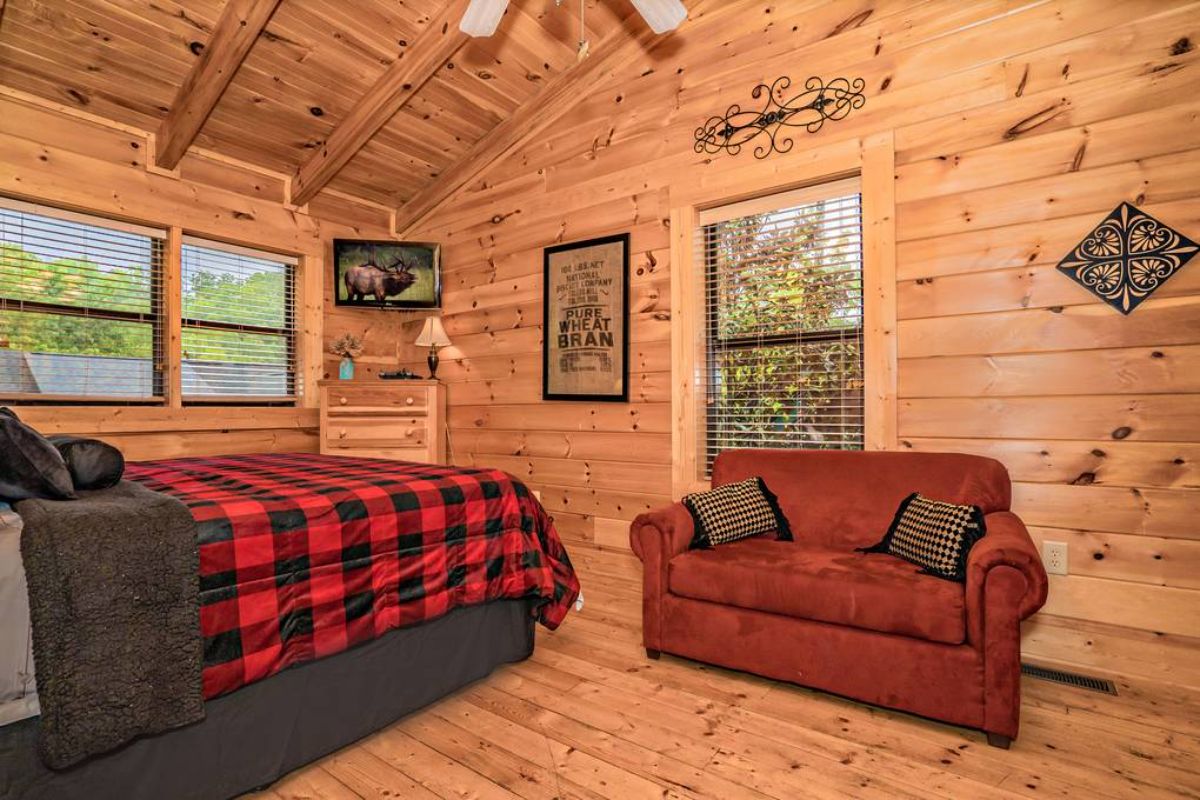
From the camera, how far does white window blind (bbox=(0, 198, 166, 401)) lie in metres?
3.21

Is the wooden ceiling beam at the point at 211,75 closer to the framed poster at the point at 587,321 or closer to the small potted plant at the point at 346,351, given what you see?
the small potted plant at the point at 346,351

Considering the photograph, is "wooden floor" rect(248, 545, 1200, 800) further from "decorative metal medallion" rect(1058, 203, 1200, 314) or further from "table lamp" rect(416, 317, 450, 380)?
"table lamp" rect(416, 317, 450, 380)

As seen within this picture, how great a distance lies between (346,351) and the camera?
452cm

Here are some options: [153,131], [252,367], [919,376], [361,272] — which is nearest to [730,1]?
[919,376]

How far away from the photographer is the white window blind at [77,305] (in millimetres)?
3207

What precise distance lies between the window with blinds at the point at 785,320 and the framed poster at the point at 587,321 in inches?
21.0

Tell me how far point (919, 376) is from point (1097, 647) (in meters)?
1.24

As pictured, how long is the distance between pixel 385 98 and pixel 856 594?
363cm

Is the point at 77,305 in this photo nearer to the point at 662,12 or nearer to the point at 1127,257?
the point at 662,12

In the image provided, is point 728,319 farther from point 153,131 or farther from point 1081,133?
point 153,131

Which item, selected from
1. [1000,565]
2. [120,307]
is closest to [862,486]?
[1000,565]

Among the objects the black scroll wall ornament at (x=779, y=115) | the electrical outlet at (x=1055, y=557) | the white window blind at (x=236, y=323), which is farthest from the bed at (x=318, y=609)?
the black scroll wall ornament at (x=779, y=115)

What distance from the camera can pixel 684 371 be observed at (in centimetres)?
347

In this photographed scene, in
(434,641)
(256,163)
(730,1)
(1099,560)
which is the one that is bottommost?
(434,641)
